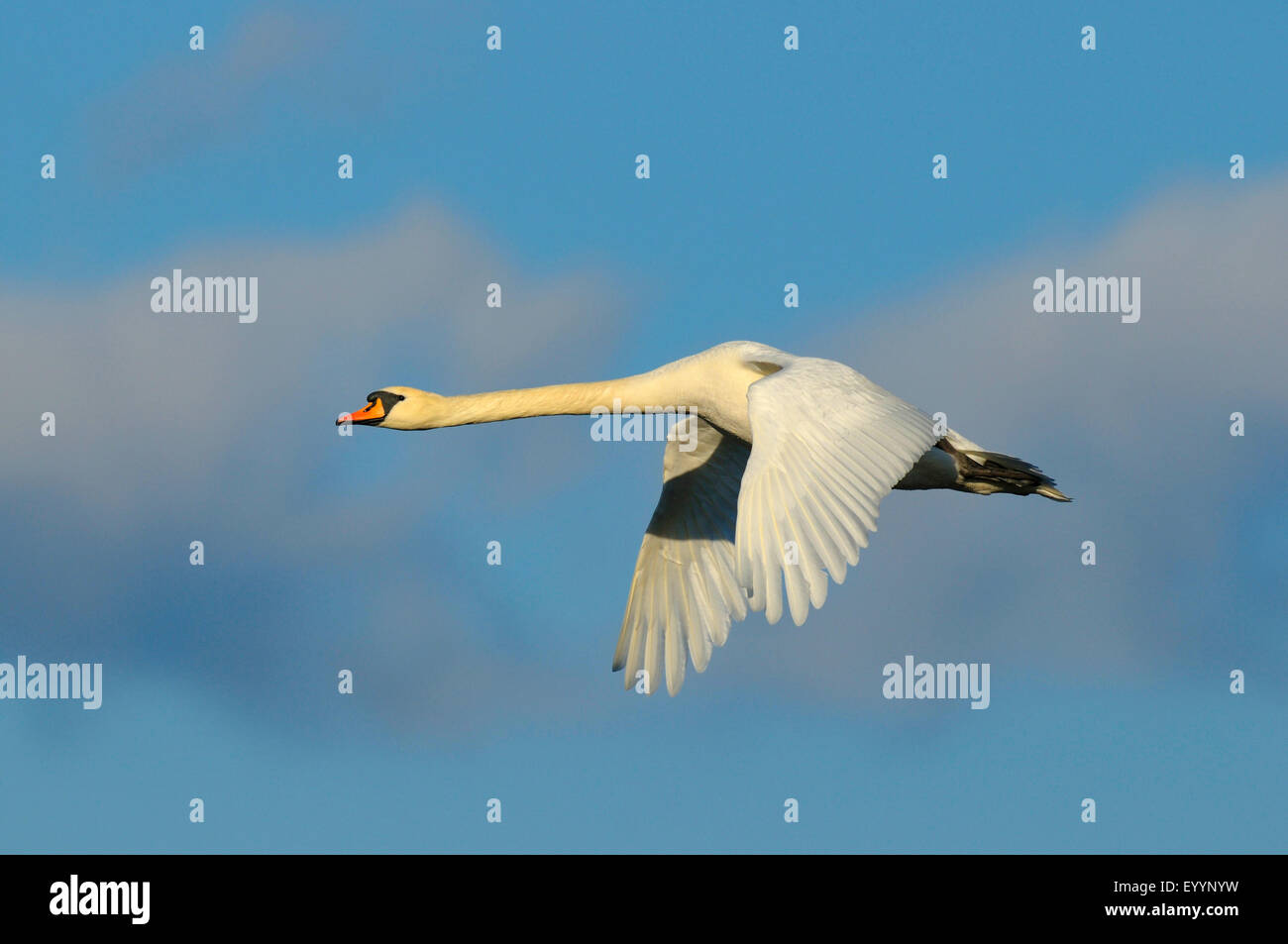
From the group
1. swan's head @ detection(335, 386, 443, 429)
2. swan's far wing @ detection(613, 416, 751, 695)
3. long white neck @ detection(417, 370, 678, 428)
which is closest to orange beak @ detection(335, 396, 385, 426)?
swan's head @ detection(335, 386, 443, 429)

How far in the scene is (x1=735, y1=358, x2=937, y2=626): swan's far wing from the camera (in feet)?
45.6

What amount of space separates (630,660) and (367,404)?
4005 millimetres

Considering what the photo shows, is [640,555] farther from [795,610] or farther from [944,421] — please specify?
[795,610]

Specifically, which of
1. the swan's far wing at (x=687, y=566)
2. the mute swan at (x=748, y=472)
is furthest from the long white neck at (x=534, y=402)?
the swan's far wing at (x=687, y=566)

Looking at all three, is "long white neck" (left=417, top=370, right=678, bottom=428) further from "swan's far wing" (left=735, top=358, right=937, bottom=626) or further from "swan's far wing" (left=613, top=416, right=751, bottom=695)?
"swan's far wing" (left=735, top=358, right=937, bottom=626)

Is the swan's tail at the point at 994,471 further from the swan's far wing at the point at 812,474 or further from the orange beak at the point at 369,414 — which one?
the orange beak at the point at 369,414

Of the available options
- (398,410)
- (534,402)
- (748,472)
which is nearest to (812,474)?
(748,472)

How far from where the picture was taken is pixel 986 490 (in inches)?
778

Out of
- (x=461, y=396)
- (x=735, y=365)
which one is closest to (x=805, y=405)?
(x=735, y=365)

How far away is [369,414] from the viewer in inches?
739

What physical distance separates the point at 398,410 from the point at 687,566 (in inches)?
155

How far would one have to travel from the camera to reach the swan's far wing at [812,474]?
13.9m

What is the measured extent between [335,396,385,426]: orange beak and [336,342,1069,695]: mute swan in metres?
0.01

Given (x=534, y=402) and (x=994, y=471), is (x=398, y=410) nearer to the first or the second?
(x=534, y=402)
